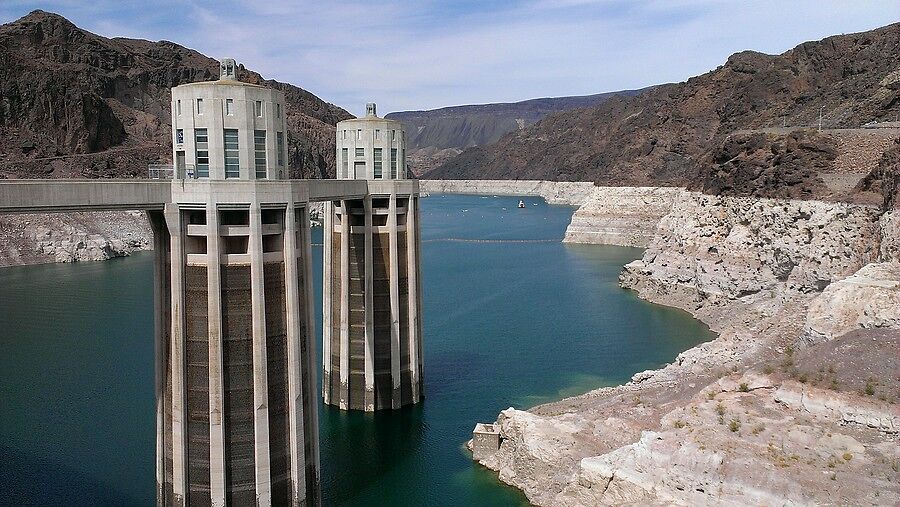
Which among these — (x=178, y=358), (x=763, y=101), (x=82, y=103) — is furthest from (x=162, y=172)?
(x=82, y=103)

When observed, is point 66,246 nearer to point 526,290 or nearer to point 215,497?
point 526,290

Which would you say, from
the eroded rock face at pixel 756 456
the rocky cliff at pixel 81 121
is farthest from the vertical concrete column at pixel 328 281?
the rocky cliff at pixel 81 121

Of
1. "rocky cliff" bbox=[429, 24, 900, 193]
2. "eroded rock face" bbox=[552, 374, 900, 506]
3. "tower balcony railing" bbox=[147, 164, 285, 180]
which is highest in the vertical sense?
"rocky cliff" bbox=[429, 24, 900, 193]

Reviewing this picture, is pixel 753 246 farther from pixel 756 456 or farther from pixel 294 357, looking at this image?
pixel 294 357

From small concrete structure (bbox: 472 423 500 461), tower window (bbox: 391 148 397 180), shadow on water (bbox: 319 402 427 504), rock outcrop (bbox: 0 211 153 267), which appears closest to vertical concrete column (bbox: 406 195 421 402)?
tower window (bbox: 391 148 397 180)

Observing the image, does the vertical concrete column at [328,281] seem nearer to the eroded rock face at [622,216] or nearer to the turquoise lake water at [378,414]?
the turquoise lake water at [378,414]

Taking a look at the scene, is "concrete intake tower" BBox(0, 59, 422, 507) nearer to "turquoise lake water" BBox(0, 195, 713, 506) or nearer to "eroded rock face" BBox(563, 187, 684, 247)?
"turquoise lake water" BBox(0, 195, 713, 506)

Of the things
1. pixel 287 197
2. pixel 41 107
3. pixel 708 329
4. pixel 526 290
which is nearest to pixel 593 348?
pixel 708 329
